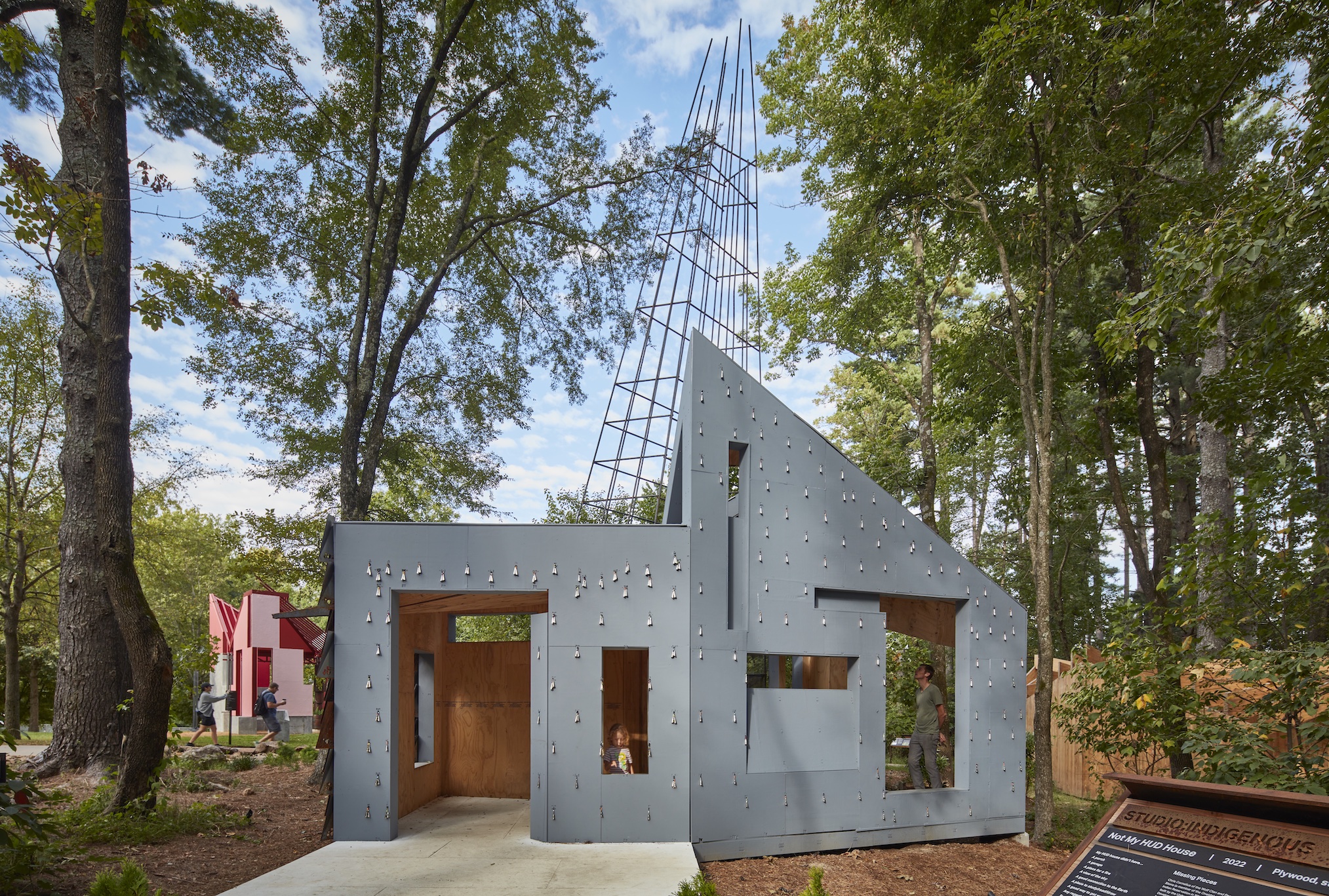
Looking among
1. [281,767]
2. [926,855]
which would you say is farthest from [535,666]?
[281,767]

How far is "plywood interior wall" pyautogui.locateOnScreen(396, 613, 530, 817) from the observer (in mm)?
10609

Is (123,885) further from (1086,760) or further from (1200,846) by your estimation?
(1086,760)

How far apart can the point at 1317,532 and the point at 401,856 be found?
9982 millimetres

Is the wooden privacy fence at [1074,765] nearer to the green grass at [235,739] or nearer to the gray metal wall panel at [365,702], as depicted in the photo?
the gray metal wall panel at [365,702]

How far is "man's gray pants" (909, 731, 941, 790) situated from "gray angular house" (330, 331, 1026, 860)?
0.31m

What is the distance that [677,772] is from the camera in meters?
8.10

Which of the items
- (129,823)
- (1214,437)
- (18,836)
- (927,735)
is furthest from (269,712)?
(1214,437)

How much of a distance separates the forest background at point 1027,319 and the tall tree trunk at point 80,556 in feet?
6.21

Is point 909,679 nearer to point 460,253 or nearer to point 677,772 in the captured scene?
point 677,772

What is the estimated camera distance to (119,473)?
27.2 feet

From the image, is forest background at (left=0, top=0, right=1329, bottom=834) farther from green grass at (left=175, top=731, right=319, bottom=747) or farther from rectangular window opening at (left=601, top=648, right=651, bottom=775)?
rectangular window opening at (left=601, top=648, right=651, bottom=775)

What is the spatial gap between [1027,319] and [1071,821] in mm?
9756

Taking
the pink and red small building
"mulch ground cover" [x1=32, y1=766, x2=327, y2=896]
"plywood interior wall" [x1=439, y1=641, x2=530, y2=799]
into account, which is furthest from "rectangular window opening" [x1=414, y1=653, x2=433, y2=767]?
the pink and red small building

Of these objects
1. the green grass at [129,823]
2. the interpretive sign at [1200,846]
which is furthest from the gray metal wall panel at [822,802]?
the green grass at [129,823]
